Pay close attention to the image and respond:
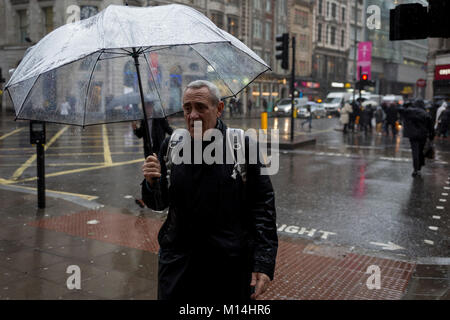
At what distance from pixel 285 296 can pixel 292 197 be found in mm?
4647

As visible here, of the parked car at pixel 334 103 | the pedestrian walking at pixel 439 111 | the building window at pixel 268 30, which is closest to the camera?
the pedestrian walking at pixel 439 111

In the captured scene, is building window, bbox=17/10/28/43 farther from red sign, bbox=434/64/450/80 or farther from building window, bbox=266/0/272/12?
red sign, bbox=434/64/450/80

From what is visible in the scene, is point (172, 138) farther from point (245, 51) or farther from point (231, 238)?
point (245, 51)

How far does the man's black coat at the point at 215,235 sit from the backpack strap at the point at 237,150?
34 millimetres

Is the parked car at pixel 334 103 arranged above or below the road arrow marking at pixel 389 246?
above

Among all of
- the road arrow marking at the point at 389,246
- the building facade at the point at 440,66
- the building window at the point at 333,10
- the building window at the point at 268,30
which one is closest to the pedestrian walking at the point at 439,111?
the building facade at the point at 440,66

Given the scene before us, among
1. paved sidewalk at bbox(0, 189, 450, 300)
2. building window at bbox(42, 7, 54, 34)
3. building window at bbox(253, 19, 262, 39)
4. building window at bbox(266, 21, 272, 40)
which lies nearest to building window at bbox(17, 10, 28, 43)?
building window at bbox(42, 7, 54, 34)

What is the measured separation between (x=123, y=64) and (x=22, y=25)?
41.8m

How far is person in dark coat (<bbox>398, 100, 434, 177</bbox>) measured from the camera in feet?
36.5

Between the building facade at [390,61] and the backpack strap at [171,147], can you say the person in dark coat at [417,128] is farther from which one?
the building facade at [390,61]

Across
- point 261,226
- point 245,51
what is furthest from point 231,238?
point 245,51

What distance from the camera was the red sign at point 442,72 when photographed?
31031 millimetres

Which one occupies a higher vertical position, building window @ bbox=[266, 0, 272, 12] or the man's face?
building window @ bbox=[266, 0, 272, 12]

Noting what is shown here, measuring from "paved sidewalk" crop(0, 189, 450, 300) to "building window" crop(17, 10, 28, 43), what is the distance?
3795 centimetres
